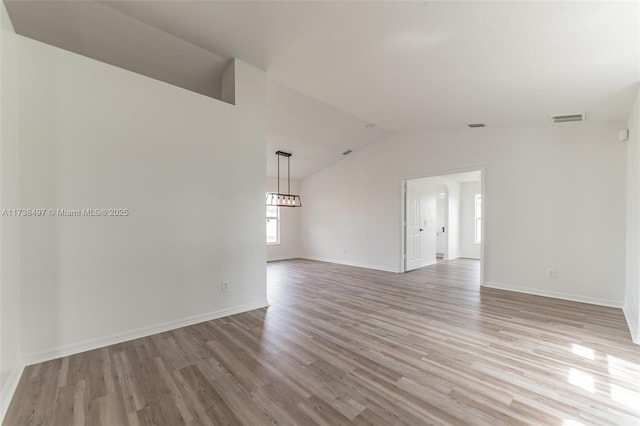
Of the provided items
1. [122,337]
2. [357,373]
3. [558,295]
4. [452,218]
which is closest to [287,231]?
[452,218]

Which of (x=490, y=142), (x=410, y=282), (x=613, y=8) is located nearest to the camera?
(x=613, y=8)

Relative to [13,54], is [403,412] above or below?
below

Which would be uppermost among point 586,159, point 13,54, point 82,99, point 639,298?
point 13,54

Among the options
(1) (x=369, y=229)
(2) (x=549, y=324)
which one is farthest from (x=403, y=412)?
(1) (x=369, y=229)

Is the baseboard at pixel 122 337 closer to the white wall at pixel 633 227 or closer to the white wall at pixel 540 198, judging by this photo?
the white wall at pixel 540 198

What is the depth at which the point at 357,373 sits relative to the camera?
212cm

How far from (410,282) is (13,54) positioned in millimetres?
5893

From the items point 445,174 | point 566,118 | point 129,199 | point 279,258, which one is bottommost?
point 279,258

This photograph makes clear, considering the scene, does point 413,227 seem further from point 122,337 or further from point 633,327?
point 122,337

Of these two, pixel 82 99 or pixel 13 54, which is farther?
pixel 82 99

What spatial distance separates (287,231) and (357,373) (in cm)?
685

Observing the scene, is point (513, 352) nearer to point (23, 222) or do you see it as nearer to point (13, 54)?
point (23, 222)

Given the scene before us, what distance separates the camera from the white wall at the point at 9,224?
6.24ft

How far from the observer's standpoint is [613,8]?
1860 mm
